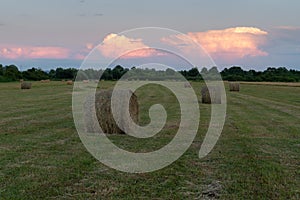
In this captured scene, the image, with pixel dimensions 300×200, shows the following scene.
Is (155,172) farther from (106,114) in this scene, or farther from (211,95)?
(211,95)

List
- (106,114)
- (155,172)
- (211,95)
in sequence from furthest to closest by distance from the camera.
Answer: (211,95) < (106,114) < (155,172)

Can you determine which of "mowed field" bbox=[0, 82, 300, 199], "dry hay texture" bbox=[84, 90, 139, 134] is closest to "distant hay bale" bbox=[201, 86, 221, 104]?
"mowed field" bbox=[0, 82, 300, 199]

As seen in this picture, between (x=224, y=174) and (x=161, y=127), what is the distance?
604 centimetres

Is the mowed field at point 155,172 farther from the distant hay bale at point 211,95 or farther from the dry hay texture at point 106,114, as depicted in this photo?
the distant hay bale at point 211,95

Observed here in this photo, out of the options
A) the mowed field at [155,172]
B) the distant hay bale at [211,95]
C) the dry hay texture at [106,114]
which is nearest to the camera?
the mowed field at [155,172]

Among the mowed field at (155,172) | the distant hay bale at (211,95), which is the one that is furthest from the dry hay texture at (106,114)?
the distant hay bale at (211,95)

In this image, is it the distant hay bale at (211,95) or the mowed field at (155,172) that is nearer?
the mowed field at (155,172)

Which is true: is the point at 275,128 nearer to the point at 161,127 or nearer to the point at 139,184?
the point at 161,127

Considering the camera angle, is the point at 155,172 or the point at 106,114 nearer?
the point at 155,172

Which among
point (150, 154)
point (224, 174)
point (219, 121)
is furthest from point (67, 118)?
point (224, 174)

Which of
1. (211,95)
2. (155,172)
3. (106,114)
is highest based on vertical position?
(211,95)

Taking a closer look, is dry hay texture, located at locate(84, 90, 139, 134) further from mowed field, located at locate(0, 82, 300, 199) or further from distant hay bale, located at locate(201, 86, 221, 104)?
distant hay bale, located at locate(201, 86, 221, 104)

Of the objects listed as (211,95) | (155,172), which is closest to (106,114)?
(155,172)

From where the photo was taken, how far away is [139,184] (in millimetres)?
6695
